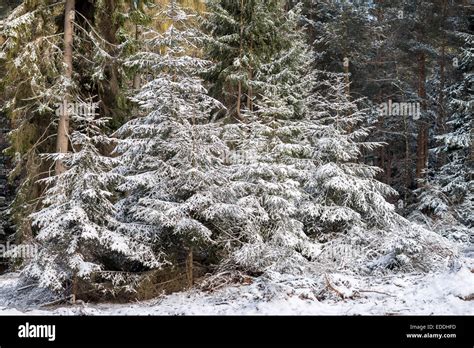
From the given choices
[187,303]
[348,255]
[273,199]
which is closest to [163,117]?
[273,199]

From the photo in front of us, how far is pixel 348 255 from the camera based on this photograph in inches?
426

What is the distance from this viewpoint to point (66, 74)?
1119cm

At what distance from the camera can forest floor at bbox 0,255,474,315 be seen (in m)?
7.17

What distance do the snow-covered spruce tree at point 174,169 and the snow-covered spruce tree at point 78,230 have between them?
579 mm

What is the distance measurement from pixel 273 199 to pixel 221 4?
28.0 feet

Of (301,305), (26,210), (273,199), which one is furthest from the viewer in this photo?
(26,210)

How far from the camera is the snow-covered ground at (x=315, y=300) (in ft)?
23.5

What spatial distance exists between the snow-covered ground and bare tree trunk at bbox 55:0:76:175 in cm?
372

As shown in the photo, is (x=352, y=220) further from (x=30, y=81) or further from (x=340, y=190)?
(x=30, y=81)

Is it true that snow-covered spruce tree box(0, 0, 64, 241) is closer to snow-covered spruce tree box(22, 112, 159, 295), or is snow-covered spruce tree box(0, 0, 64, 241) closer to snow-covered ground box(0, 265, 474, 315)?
snow-covered spruce tree box(22, 112, 159, 295)

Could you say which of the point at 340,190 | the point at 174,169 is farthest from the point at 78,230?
the point at 340,190

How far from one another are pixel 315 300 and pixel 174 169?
4163mm

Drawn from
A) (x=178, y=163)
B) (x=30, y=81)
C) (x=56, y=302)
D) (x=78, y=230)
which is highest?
(x=30, y=81)
